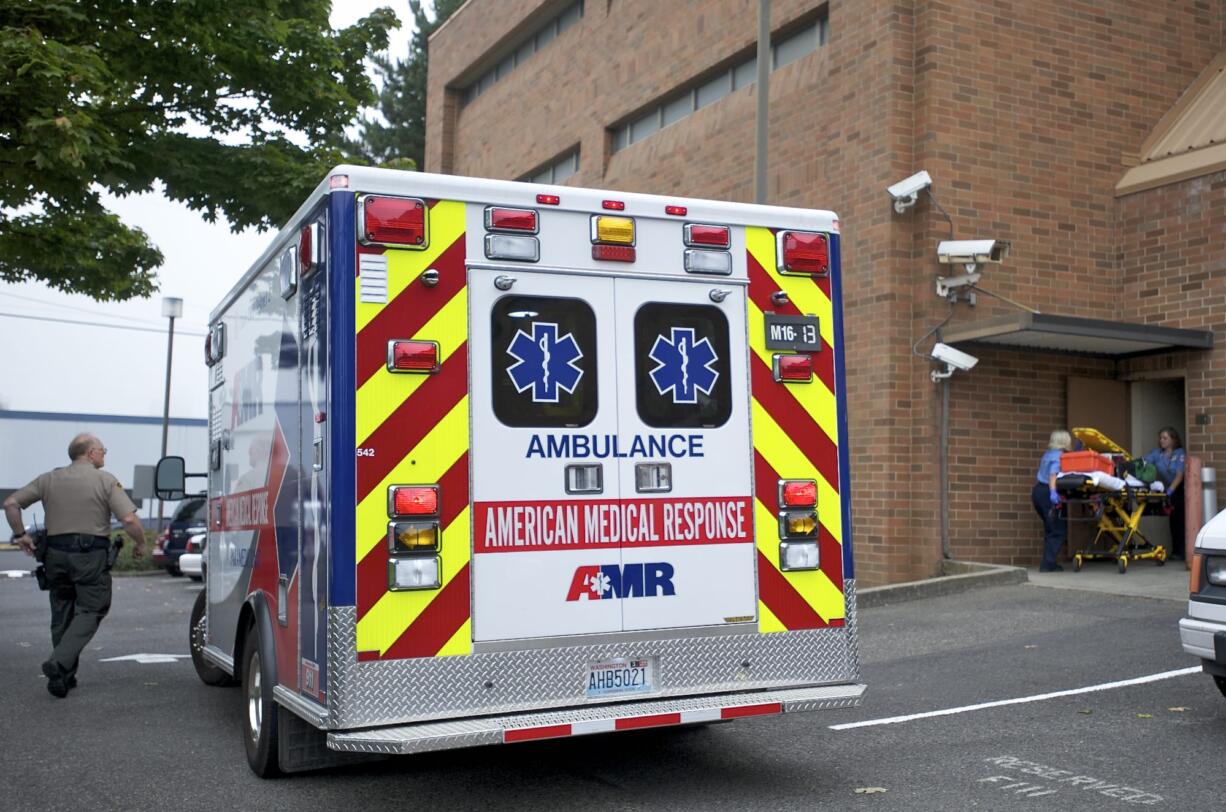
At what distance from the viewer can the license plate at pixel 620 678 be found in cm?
561

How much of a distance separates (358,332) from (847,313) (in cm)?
1048

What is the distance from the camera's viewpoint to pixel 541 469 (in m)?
5.65

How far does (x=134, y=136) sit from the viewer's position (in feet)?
43.0

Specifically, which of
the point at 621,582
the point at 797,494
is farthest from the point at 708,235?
the point at 621,582

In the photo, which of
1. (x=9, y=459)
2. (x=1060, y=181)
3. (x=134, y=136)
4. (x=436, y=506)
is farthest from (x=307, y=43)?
(x=9, y=459)

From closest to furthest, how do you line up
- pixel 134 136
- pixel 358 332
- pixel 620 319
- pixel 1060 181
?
pixel 358 332 → pixel 620 319 → pixel 134 136 → pixel 1060 181

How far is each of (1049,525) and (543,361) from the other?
373 inches

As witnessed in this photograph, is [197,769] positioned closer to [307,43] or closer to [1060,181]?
[307,43]

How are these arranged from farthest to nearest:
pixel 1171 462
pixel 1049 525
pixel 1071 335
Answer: pixel 1171 462 → pixel 1049 525 → pixel 1071 335

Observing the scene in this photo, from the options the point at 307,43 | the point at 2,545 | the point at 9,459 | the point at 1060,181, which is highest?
the point at 307,43

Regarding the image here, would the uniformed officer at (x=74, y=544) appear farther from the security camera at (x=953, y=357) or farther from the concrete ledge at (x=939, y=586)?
the security camera at (x=953, y=357)

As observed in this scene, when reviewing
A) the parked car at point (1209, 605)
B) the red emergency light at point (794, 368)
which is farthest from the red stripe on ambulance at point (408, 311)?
the parked car at point (1209, 605)

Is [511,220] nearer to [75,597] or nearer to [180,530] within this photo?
[75,597]

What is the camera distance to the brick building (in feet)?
46.7
